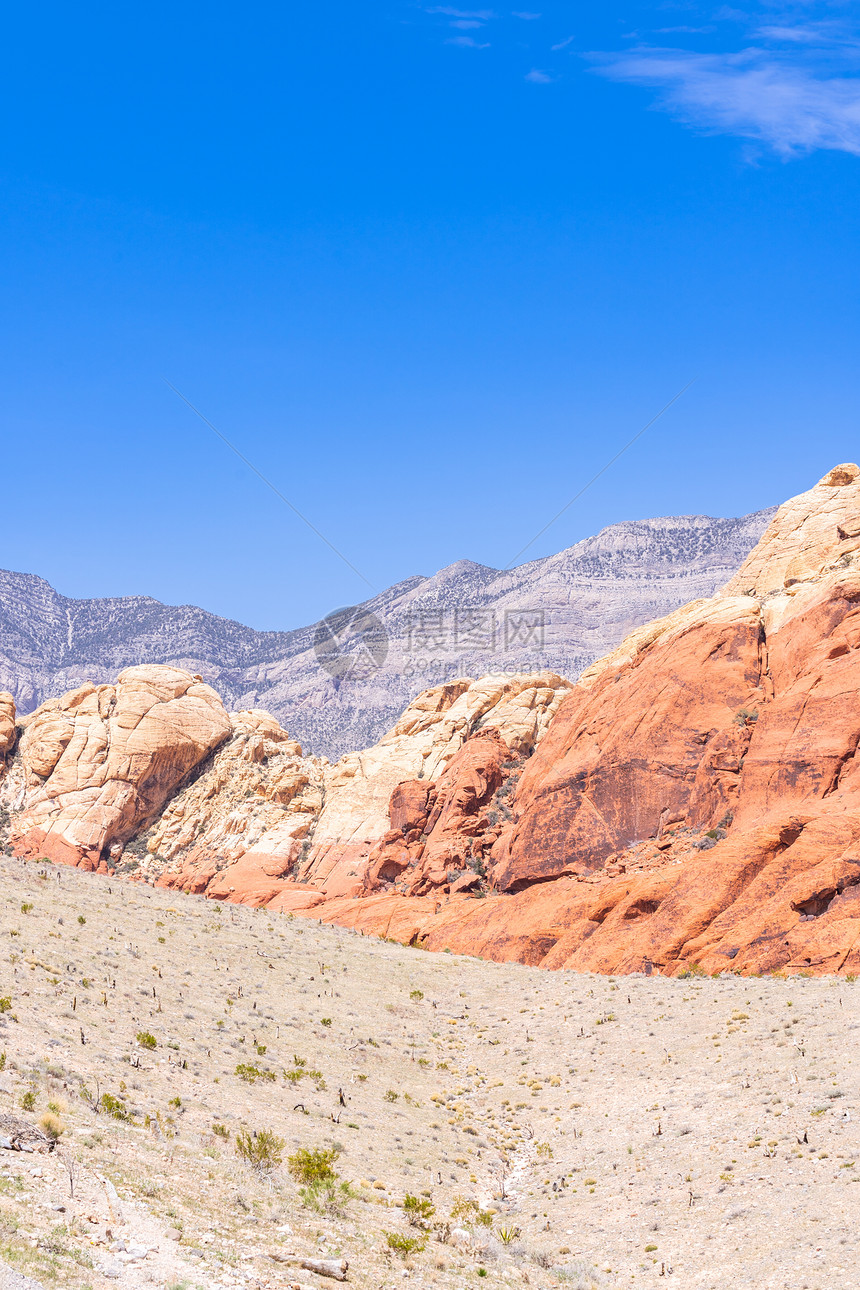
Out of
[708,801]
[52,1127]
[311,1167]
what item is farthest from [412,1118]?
[708,801]

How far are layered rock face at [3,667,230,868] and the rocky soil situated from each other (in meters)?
33.6

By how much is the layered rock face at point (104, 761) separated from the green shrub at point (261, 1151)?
50.1 m

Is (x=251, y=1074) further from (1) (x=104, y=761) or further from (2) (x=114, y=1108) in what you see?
(1) (x=104, y=761)

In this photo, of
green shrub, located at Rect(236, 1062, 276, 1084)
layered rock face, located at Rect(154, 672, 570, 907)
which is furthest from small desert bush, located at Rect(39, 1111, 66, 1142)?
layered rock face, located at Rect(154, 672, 570, 907)

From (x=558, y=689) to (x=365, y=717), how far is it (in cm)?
11542

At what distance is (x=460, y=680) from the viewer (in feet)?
229

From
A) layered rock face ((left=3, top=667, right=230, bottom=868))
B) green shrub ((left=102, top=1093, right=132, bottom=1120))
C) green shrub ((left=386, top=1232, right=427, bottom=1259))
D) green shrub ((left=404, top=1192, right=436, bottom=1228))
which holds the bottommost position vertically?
green shrub ((left=404, top=1192, right=436, bottom=1228))

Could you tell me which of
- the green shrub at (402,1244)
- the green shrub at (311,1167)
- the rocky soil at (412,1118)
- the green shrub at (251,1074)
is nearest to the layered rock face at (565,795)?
the rocky soil at (412,1118)

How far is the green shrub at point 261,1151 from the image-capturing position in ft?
47.6

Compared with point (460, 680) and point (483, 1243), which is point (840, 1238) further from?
point (460, 680)

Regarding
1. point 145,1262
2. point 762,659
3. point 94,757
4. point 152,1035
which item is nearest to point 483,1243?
point 145,1262

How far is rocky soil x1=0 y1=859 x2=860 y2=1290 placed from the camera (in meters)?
11.7

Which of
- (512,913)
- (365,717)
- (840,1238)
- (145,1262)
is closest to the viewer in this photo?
(145,1262)

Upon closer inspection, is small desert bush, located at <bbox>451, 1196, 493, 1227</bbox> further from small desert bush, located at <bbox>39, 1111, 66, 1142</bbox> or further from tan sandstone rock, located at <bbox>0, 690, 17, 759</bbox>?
tan sandstone rock, located at <bbox>0, 690, 17, 759</bbox>
